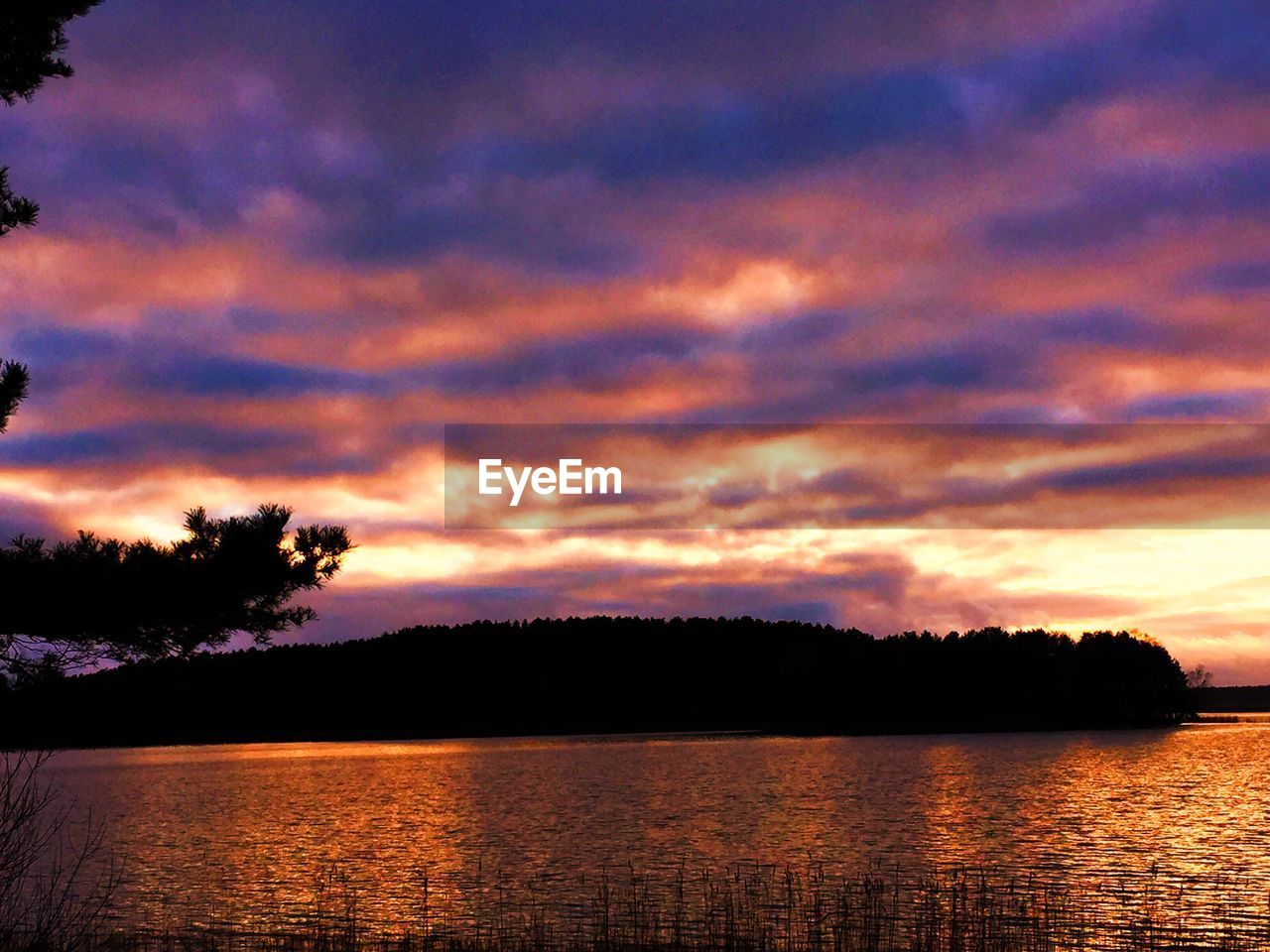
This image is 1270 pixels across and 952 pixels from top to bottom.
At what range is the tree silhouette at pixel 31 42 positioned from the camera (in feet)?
57.5

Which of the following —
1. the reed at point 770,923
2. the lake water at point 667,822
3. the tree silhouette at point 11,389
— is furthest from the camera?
the lake water at point 667,822

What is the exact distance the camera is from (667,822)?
7794cm

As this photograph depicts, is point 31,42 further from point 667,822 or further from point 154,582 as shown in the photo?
point 667,822

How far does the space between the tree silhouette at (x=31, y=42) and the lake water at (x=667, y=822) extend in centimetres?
3037

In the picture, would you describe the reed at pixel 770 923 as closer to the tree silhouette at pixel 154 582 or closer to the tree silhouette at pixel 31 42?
the tree silhouette at pixel 154 582

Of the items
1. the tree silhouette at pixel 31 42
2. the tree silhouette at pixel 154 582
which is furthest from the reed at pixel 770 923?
the tree silhouette at pixel 31 42

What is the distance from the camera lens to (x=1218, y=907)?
37156 millimetres

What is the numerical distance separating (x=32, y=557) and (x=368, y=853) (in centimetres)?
5020

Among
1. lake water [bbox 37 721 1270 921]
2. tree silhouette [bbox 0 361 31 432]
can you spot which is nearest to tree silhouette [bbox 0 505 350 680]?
tree silhouette [bbox 0 361 31 432]

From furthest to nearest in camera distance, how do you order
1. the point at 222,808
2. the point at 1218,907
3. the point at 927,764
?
1. the point at 927,764
2. the point at 222,808
3. the point at 1218,907

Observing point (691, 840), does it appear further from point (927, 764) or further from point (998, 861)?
point (927, 764)

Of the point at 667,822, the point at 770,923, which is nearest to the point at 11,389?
the point at 770,923

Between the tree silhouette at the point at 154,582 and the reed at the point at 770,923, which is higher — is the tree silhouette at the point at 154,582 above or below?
above

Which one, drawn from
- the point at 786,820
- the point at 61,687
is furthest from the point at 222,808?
the point at 61,687
